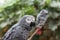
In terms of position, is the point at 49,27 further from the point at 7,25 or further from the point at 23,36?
the point at 23,36

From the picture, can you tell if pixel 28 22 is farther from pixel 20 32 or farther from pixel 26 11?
pixel 26 11

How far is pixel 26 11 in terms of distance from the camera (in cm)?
132

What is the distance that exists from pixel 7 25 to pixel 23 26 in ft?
1.82

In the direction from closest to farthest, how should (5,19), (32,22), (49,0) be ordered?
(32,22) → (49,0) → (5,19)

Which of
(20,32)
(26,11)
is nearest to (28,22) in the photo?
(20,32)

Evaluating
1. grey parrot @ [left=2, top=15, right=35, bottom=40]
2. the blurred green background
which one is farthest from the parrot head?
the blurred green background

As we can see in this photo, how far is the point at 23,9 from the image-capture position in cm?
138

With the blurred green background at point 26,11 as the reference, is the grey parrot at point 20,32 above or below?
above

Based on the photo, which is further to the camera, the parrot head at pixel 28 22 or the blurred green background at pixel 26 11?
the blurred green background at pixel 26 11

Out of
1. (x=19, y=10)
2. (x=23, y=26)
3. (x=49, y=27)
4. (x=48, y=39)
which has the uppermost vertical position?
(x=23, y=26)

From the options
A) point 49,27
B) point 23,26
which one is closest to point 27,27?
point 23,26

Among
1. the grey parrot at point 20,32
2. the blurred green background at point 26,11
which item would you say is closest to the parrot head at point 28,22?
the grey parrot at point 20,32

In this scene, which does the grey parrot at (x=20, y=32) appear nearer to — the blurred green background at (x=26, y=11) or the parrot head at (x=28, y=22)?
the parrot head at (x=28, y=22)

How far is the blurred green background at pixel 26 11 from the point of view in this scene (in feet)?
4.41
